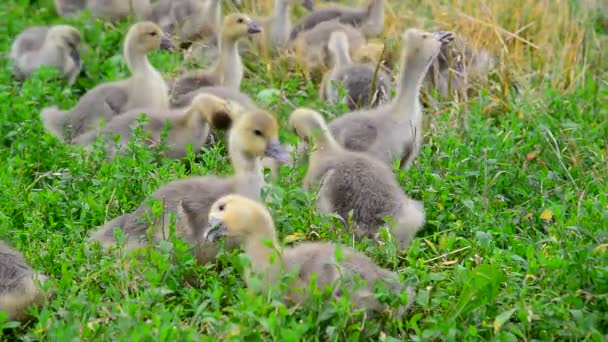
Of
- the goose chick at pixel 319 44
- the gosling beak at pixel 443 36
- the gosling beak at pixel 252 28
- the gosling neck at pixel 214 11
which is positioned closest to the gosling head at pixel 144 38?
the gosling beak at pixel 252 28

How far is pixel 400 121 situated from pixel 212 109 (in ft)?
3.85

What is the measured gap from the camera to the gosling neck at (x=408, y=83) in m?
6.50

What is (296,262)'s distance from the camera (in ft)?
14.9

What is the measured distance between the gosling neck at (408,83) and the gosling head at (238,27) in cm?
162

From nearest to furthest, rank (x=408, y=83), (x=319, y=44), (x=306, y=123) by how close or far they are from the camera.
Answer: (x=306, y=123) < (x=408, y=83) < (x=319, y=44)

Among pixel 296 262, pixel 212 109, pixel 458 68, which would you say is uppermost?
pixel 296 262

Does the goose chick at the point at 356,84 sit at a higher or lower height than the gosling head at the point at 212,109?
lower

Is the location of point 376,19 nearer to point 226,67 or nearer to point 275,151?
point 226,67

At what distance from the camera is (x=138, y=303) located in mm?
4301

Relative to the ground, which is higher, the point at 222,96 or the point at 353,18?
the point at 222,96

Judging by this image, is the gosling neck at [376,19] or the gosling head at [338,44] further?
the gosling neck at [376,19]

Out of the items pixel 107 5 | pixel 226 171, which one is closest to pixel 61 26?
pixel 107 5

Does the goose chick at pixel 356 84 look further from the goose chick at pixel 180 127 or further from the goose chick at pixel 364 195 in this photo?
the goose chick at pixel 364 195

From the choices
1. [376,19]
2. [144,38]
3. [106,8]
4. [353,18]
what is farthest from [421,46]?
[106,8]
